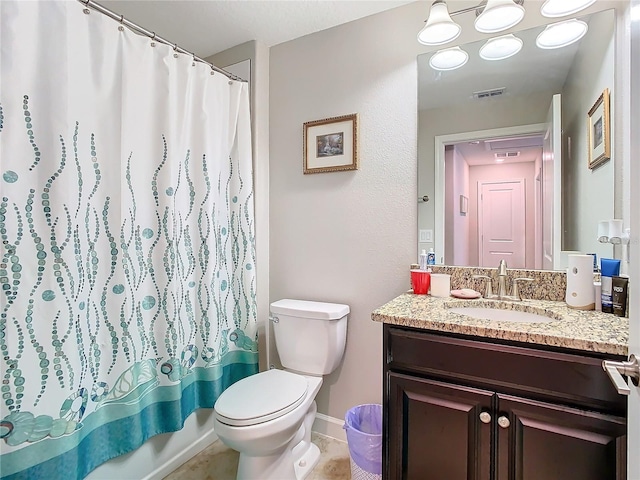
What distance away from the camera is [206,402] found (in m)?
1.75

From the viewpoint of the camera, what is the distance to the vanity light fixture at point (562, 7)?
4.29 ft

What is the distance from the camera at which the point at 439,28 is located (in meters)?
1.48

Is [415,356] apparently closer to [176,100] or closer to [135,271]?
[135,271]

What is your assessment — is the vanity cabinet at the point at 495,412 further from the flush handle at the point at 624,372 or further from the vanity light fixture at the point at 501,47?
the vanity light fixture at the point at 501,47

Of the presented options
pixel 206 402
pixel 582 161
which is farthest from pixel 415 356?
pixel 206 402

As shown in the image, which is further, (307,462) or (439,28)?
(307,462)

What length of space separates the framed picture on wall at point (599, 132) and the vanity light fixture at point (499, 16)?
459mm

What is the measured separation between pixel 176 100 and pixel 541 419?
1.84 m

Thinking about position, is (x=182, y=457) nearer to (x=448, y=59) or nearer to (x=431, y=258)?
(x=431, y=258)

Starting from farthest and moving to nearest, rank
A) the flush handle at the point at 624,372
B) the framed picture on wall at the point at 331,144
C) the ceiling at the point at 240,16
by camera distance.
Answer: the framed picture on wall at the point at 331,144 < the ceiling at the point at 240,16 < the flush handle at the point at 624,372

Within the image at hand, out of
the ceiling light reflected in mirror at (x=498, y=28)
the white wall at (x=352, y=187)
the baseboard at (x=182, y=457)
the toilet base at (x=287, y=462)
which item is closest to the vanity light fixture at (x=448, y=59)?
the ceiling light reflected in mirror at (x=498, y=28)

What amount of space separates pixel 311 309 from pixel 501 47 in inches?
59.6

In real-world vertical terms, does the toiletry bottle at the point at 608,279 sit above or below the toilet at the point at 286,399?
above

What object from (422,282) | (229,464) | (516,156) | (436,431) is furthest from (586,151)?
(229,464)
